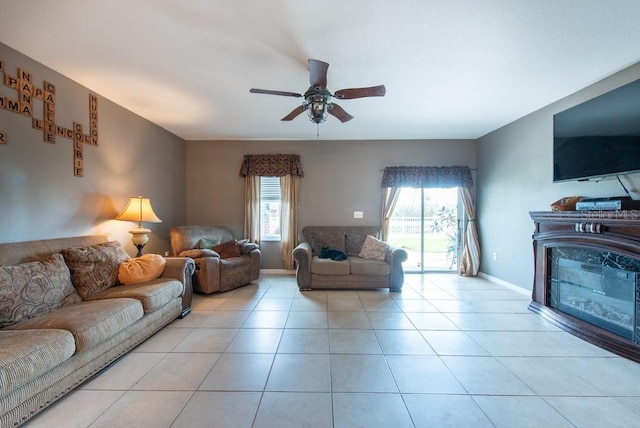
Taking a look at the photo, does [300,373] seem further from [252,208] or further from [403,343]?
[252,208]

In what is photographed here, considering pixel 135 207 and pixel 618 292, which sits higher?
pixel 135 207

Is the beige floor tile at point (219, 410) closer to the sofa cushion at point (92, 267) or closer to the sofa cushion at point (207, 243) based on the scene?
the sofa cushion at point (92, 267)

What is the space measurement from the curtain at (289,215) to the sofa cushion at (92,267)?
8.78 feet

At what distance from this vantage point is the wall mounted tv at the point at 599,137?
90.4 inches

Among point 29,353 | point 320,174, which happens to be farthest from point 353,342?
point 320,174

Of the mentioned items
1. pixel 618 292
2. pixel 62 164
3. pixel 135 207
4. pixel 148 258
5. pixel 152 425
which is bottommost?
pixel 152 425

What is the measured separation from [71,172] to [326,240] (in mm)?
3534

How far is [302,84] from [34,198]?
283 centimetres

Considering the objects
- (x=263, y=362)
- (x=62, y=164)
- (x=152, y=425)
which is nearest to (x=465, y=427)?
(x=263, y=362)

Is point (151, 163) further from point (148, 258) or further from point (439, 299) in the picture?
point (439, 299)

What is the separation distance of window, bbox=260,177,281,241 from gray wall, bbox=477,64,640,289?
12.9 ft

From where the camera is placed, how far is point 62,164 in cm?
264

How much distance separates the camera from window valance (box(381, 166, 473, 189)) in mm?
4883

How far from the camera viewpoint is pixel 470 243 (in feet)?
15.8
